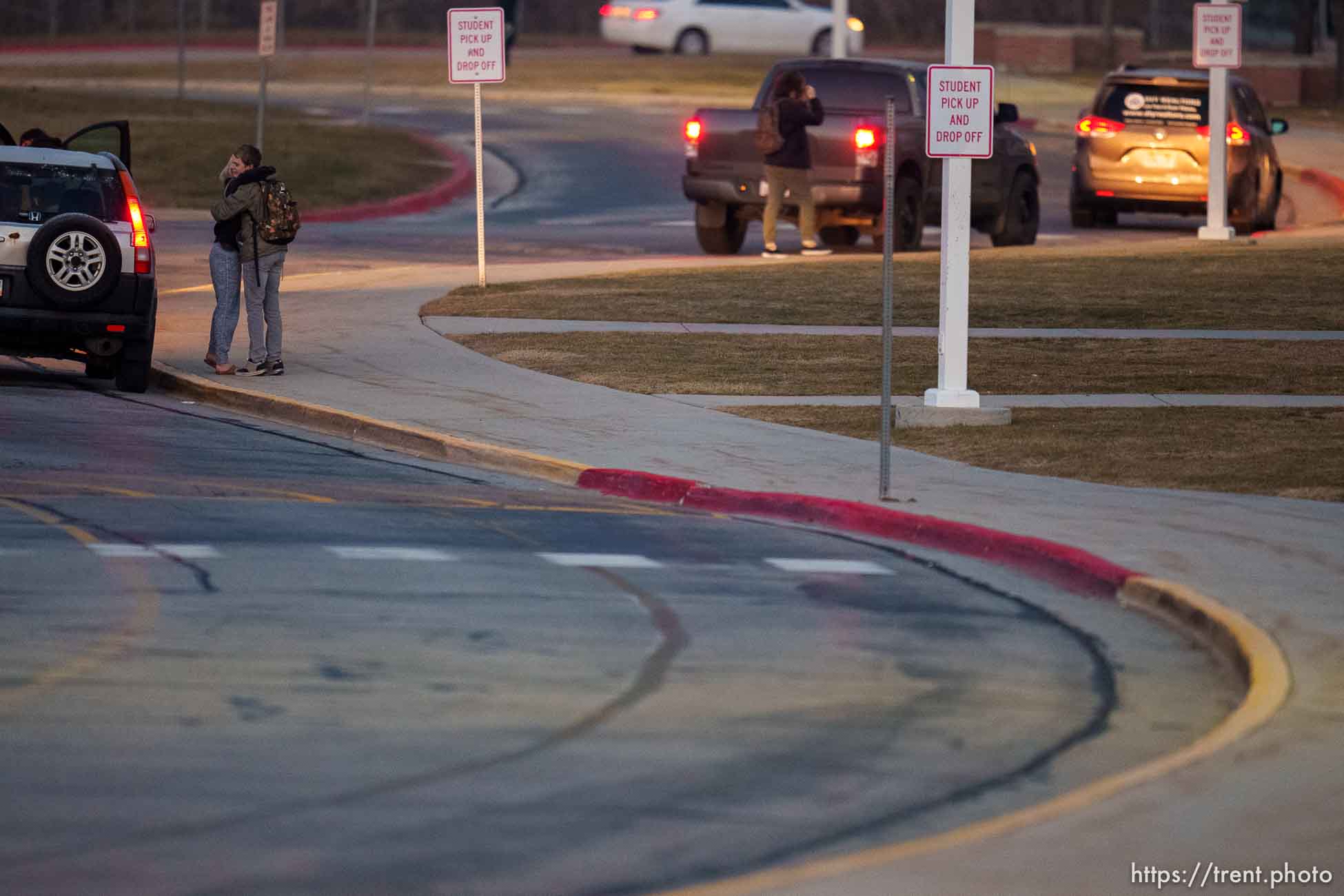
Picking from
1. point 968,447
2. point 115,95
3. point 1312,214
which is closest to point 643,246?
point 1312,214

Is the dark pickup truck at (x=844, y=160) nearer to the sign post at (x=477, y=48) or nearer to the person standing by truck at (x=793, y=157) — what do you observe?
the person standing by truck at (x=793, y=157)

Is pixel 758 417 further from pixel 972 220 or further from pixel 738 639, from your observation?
pixel 972 220

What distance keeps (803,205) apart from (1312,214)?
1128 centimetres

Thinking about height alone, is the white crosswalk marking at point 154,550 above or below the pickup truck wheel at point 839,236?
below

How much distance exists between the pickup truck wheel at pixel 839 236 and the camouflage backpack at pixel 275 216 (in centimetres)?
1290

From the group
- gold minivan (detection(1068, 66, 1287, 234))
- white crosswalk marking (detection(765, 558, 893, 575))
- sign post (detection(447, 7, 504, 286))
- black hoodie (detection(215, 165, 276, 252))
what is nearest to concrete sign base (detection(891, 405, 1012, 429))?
white crosswalk marking (detection(765, 558, 893, 575))

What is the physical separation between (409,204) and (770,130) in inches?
454

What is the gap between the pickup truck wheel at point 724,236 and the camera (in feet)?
88.9

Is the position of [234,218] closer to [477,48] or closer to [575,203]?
[477,48]

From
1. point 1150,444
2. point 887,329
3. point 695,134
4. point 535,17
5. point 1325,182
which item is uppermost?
point 535,17

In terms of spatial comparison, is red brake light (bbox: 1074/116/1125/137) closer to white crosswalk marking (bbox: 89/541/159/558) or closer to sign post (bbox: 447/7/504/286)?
sign post (bbox: 447/7/504/286)

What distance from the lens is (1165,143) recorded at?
29.6 meters

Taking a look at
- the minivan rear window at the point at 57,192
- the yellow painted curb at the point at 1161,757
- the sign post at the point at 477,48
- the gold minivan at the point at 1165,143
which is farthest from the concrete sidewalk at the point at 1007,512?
the gold minivan at the point at 1165,143

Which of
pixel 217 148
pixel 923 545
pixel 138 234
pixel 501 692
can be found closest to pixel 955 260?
pixel 923 545
